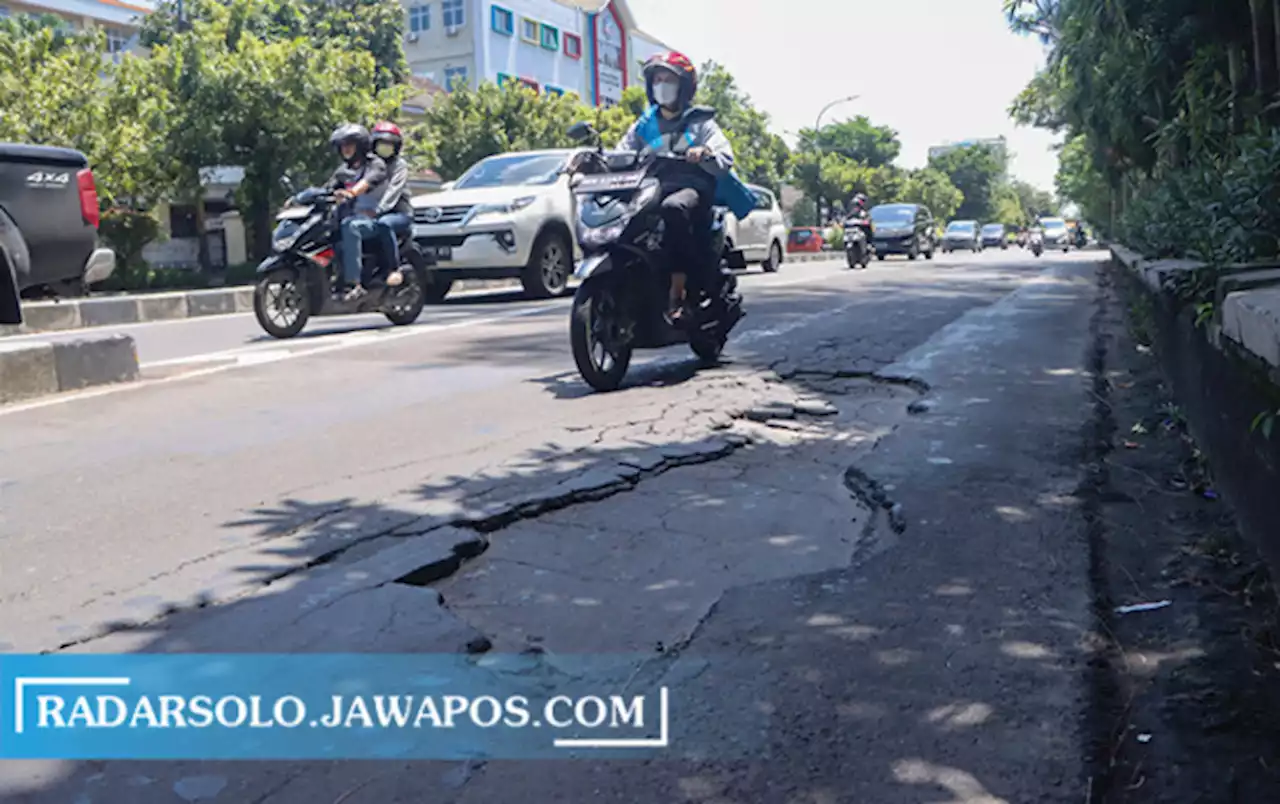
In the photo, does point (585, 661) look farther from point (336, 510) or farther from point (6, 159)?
point (6, 159)

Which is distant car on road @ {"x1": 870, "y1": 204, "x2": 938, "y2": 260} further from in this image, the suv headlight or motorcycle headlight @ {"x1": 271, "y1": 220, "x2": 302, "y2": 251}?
motorcycle headlight @ {"x1": 271, "y1": 220, "x2": 302, "y2": 251}

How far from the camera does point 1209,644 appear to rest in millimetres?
2727

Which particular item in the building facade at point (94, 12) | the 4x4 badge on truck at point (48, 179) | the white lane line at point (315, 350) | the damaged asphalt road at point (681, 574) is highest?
the building facade at point (94, 12)

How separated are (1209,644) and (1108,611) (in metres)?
0.29

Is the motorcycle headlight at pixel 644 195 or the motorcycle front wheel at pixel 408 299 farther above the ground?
the motorcycle headlight at pixel 644 195

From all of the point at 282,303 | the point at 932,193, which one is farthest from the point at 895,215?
the point at 932,193

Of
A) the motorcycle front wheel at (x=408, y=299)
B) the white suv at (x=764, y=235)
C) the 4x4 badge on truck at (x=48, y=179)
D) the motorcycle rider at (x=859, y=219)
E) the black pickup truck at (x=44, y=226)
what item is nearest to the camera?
the black pickup truck at (x=44, y=226)

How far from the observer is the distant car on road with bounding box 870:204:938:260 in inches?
1225

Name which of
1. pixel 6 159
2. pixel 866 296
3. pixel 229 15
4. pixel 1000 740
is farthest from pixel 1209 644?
pixel 229 15

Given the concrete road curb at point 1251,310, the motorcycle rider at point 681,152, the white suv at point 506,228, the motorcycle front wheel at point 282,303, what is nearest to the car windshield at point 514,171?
the white suv at point 506,228

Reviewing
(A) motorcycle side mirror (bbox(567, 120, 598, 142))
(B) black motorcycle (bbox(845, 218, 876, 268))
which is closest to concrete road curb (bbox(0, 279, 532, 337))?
(A) motorcycle side mirror (bbox(567, 120, 598, 142))

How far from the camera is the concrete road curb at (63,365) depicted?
6.35 metres

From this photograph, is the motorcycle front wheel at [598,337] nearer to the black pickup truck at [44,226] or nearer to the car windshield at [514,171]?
the black pickup truck at [44,226]

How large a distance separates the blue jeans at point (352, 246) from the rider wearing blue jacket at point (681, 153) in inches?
132
